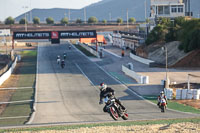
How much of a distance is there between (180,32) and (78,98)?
38.7m

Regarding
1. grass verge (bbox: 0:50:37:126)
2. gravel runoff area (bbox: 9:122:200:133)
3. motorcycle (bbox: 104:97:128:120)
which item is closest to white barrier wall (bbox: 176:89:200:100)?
grass verge (bbox: 0:50:37:126)

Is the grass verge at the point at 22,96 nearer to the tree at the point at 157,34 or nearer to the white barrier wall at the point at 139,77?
the white barrier wall at the point at 139,77

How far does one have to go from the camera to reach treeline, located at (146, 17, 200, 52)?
62.0 meters

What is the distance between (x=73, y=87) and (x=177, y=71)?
1697 cm

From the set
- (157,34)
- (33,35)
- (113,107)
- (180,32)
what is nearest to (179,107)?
(113,107)

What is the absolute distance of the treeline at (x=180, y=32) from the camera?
6200 centimetres

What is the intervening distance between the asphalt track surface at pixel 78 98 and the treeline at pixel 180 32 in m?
15.1

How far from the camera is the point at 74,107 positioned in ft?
109

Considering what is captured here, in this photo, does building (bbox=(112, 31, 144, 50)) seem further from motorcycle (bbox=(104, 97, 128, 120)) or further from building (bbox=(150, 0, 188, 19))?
motorcycle (bbox=(104, 97, 128, 120))

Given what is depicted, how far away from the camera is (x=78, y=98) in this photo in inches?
1487

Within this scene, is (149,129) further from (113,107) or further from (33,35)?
(33,35)

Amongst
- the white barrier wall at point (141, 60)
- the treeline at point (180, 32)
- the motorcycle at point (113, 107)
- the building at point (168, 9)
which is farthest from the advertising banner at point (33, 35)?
the motorcycle at point (113, 107)

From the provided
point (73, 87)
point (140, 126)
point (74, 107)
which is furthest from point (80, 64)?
point (140, 126)

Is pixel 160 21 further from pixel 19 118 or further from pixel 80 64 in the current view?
pixel 19 118
